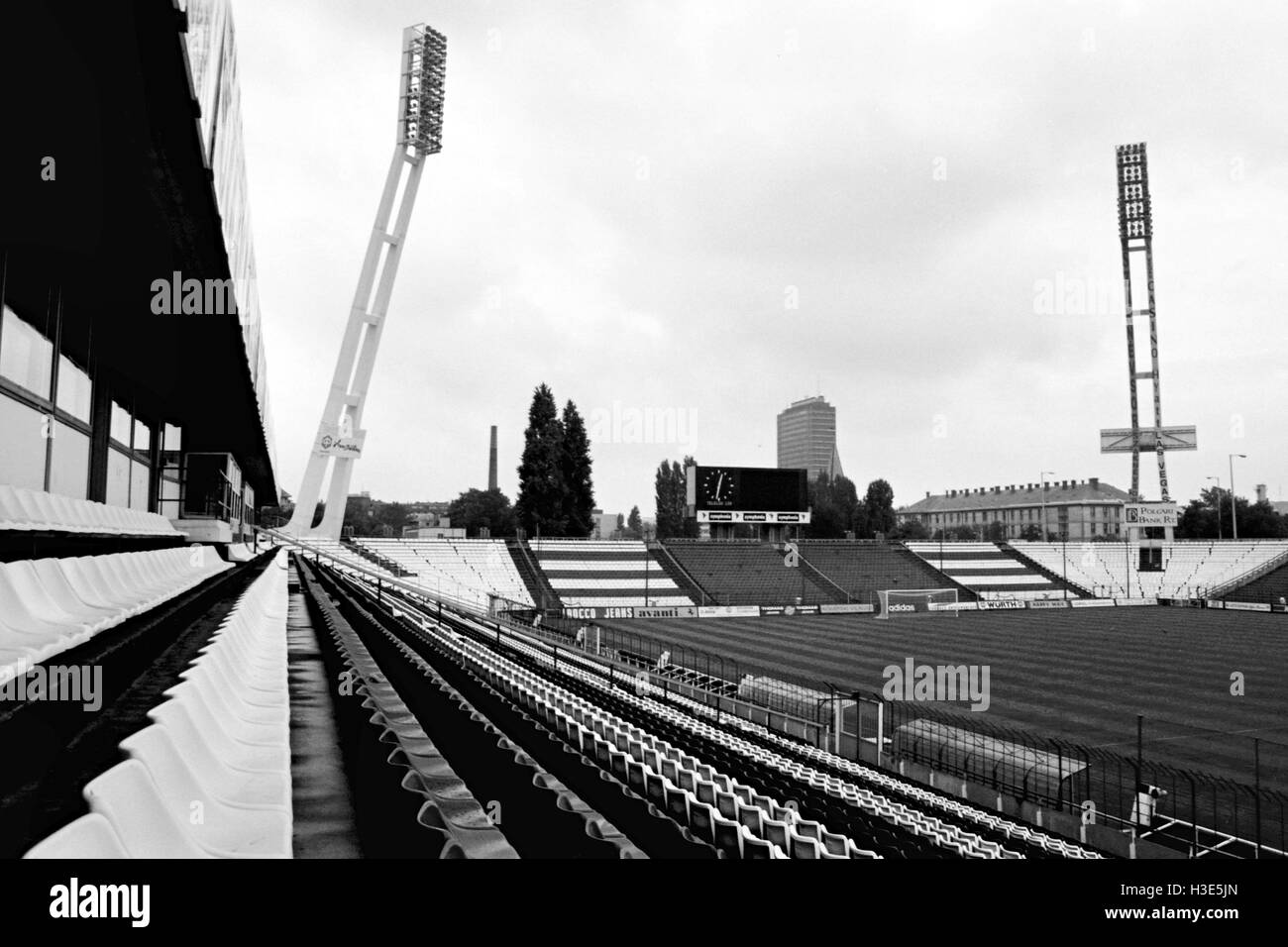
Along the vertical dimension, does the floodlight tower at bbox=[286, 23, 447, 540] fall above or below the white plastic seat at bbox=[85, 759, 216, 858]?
above

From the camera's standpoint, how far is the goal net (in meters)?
43.4

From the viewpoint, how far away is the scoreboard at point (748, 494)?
164 feet

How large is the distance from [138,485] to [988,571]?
51914 mm

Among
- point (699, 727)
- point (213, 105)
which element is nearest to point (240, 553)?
point (699, 727)

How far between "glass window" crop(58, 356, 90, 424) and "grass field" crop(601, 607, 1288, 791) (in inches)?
619

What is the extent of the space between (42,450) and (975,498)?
432 ft

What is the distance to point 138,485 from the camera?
15.2 meters

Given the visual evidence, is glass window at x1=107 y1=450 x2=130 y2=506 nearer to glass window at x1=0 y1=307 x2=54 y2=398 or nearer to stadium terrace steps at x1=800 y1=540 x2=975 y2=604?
glass window at x1=0 y1=307 x2=54 y2=398

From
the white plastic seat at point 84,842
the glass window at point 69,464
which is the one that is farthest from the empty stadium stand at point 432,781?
the glass window at point 69,464

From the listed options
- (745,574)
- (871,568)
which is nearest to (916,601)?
(871,568)

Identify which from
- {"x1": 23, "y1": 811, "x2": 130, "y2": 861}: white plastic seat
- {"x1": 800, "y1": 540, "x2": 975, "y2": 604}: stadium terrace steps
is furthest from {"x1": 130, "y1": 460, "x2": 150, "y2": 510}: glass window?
{"x1": 800, "y1": 540, "x2": 975, "y2": 604}: stadium terrace steps

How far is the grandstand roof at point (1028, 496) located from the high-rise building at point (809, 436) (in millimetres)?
18771

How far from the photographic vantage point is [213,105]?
198 inches
